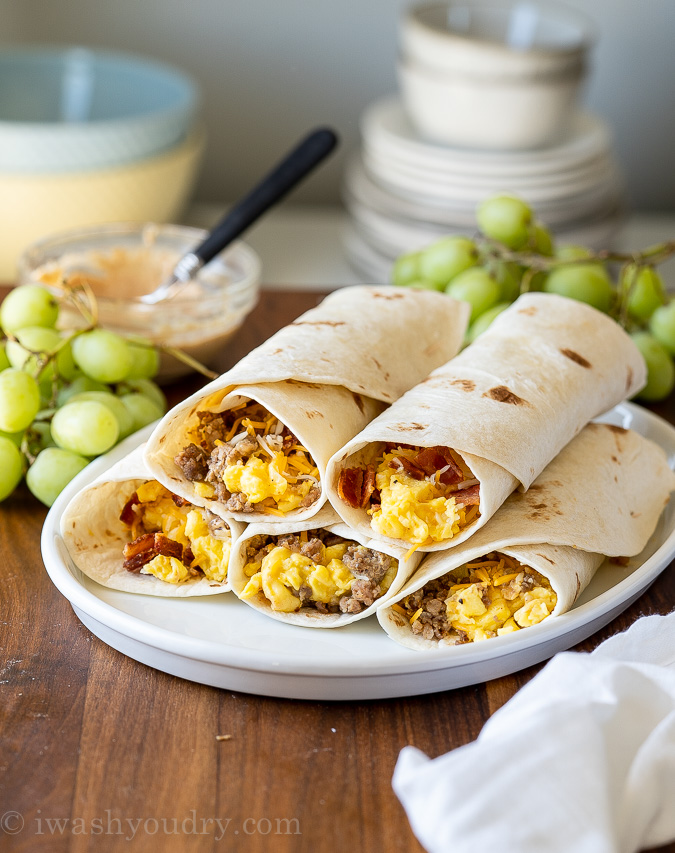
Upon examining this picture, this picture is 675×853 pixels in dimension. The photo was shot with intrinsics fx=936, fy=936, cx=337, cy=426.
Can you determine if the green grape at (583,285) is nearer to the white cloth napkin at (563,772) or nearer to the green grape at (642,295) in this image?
the green grape at (642,295)

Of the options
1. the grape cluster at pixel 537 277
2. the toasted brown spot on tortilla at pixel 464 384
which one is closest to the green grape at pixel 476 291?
the grape cluster at pixel 537 277

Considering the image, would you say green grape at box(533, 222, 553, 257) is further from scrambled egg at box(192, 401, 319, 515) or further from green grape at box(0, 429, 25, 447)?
green grape at box(0, 429, 25, 447)

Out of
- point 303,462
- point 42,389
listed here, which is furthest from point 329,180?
point 303,462

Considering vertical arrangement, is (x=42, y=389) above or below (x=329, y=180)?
above

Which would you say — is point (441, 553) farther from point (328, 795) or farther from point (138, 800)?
point (138, 800)

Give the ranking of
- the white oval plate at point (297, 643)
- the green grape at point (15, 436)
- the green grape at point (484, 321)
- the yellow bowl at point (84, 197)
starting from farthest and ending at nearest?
the yellow bowl at point (84, 197)
the green grape at point (484, 321)
the green grape at point (15, 436)
the white oval plate at point (297, 643)

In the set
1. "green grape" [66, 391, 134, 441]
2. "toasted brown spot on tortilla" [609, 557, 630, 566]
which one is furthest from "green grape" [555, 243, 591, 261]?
"green grape" [66, 391, 134, 441]

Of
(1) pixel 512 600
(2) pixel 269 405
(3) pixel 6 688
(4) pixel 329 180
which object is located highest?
(2) pixel 269 405
